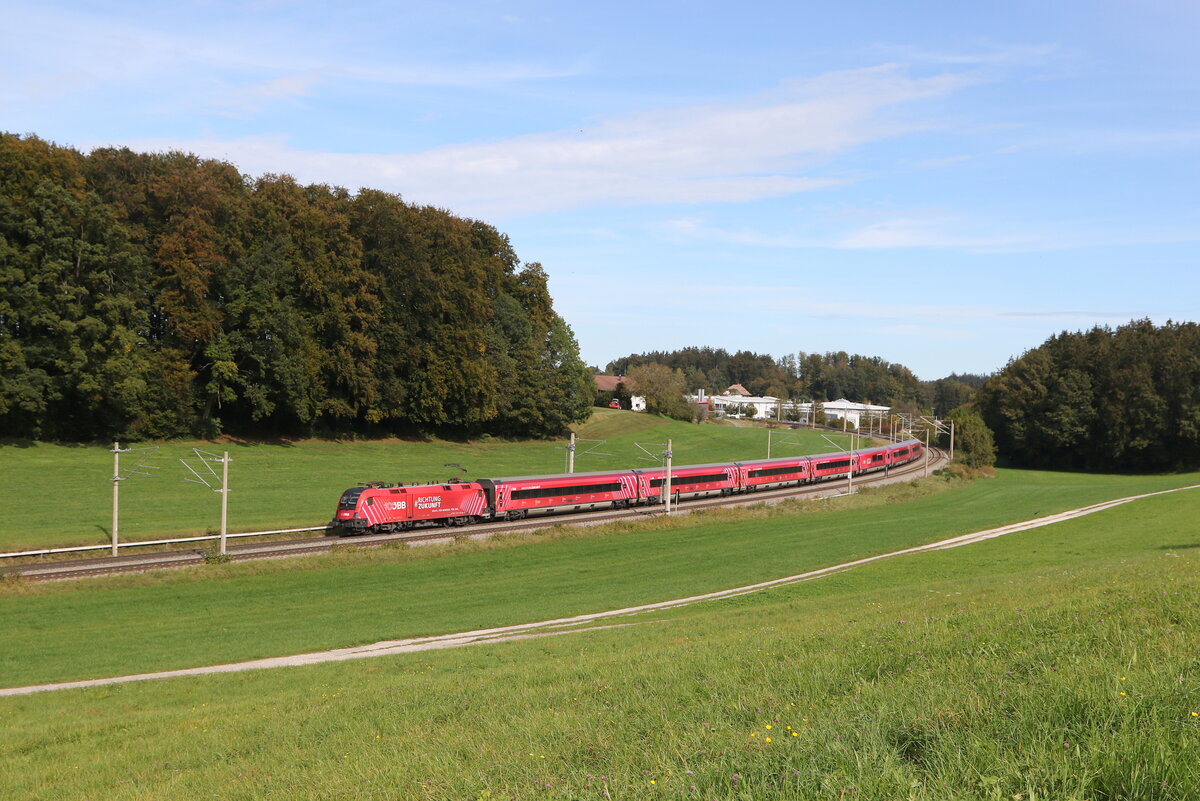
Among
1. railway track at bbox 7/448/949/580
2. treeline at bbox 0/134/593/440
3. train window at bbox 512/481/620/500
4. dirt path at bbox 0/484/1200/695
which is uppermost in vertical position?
treeline at bbox 0/134/593/440

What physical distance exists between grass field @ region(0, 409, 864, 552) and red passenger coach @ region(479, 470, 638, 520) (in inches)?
406

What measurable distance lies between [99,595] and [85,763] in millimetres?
21925

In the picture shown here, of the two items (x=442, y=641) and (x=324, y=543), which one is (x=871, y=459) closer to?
(x=324, y=543)

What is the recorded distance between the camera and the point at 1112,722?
5723mm

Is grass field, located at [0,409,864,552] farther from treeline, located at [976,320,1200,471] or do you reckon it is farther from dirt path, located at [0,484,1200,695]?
treeline, located at [976,320,1200,471]

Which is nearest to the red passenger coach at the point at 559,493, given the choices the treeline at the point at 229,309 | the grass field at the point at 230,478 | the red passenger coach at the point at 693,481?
the red passenger coach at the point at 693,481

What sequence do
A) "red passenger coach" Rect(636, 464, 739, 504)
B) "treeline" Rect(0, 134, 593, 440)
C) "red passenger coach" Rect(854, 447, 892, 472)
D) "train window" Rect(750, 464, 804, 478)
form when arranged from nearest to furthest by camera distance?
"treeline" Rect(0, 134, 593, 440) < "red passenger coach" Rect(636, 464, 739, 504) < "train window" Rect(750, 464, 804, 478) < "red passenger coach" Rect(854, 447, 892, 472)

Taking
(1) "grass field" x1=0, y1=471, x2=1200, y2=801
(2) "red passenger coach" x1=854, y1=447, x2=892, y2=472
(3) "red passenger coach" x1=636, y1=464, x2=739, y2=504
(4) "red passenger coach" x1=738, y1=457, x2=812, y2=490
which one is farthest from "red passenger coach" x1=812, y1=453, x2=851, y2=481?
(1) "grass field" x1=0, y1=471, x2=1200, y2=801

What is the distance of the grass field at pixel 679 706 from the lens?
18.2 feet

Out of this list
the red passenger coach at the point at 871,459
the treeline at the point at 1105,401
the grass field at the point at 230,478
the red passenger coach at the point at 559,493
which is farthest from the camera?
the treeline at the point at 1105,401

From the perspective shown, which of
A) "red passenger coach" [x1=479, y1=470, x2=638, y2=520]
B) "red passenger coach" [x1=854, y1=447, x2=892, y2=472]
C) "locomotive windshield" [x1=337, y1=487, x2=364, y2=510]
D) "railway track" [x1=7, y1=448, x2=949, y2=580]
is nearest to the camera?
"railway track" [x1=7, y1=448, x2=949, y2=580]

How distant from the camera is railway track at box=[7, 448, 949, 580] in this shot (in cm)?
3284

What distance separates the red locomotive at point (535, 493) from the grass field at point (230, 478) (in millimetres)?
4779

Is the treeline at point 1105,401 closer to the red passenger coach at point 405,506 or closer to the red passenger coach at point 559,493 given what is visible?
the red passenger coach at point 559,493
